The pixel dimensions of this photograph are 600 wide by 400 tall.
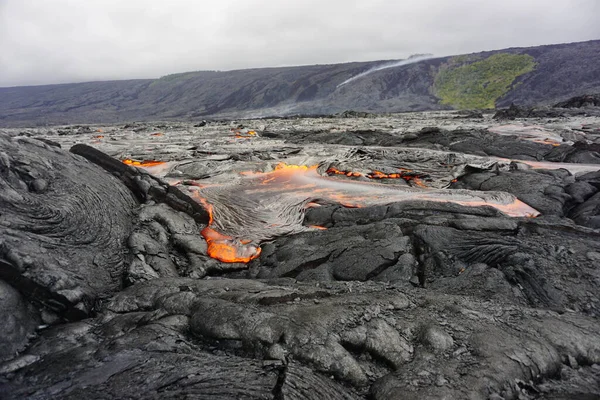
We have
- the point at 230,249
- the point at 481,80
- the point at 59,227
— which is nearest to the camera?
the point at 59,227

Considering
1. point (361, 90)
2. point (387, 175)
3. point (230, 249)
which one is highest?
point (361, 90)

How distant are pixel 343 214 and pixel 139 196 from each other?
5471 mm

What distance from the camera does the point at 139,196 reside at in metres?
8.60

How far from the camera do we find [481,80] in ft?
234

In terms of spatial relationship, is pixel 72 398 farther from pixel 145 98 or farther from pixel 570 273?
pixel 145 98

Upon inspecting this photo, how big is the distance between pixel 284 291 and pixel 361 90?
82932mm

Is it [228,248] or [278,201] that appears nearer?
[228,248]

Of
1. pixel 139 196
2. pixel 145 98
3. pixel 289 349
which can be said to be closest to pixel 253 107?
pixel 145 98

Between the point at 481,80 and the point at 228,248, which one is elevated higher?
the point at 481,80

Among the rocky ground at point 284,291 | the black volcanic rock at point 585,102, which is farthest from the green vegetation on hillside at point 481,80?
the rocky ground at point 284,291

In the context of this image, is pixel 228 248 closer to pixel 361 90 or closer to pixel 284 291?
pixel 284 291

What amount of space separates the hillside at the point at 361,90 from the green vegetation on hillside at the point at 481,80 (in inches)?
7.4

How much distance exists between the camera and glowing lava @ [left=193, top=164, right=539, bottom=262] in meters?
8.42

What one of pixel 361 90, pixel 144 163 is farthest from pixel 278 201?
pixel 361 90
